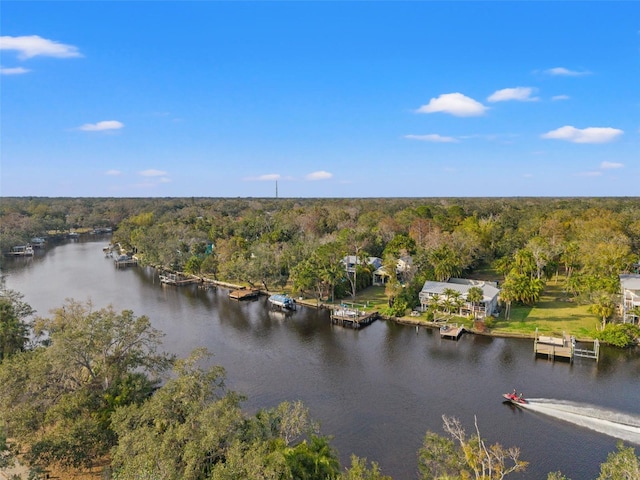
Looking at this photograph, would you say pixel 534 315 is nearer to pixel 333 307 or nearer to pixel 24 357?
pixel 333 307

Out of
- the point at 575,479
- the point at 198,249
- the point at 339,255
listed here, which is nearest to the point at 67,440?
the point at 575,479

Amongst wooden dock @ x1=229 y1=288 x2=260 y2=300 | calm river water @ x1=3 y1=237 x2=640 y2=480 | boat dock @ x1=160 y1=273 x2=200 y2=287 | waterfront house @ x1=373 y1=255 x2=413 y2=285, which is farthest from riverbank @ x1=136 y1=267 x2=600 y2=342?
boat dock @ x1=160 y1=273 x2=200 y2=287

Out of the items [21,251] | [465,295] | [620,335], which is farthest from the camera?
[21,251]

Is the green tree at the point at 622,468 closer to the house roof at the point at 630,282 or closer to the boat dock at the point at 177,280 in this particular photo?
the house roof at the point at 630,282

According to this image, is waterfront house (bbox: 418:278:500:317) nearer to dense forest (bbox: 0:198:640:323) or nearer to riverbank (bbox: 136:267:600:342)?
dense forest (bbox: 0:198:640:323)

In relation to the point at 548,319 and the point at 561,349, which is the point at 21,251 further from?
the point at 561,349

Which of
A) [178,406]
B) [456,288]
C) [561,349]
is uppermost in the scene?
[456,288]

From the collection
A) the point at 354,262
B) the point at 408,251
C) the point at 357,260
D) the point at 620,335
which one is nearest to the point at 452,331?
the point at 620,335

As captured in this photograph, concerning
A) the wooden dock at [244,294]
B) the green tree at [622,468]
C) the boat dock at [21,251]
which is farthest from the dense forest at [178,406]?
the boat dock at [21,251]
